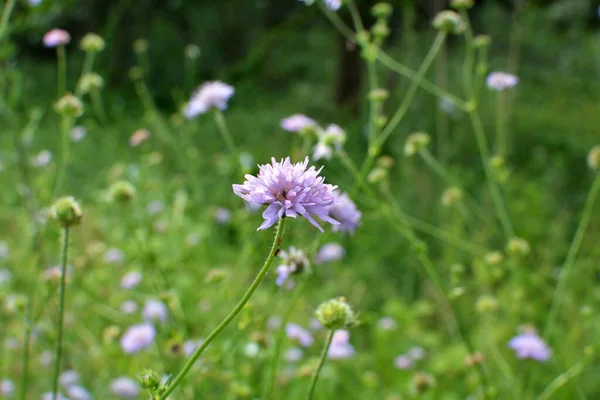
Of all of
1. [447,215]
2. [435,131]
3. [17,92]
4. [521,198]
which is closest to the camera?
[17,92]

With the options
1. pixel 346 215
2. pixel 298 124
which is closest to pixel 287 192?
pixel 346 215

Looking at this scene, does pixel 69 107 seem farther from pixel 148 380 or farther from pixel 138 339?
pixel 148 380

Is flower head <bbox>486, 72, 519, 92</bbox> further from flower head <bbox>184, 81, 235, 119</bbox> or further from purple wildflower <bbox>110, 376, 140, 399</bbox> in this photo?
purple wildflower <bbox>110, 376, 140, 399</bbox>

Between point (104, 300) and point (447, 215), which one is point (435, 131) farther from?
point (104, 300)

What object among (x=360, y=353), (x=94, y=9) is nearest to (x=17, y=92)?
(x=360, y=353)

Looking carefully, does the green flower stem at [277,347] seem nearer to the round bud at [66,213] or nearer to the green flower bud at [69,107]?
the round bud at [66,213]

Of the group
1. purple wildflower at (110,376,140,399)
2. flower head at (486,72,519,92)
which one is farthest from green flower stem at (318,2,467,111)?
purple wildflower at (110,376,140,399)

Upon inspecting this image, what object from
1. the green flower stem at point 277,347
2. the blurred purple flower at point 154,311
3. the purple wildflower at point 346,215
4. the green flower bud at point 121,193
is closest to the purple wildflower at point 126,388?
the blurred purple flower at point 154,311
